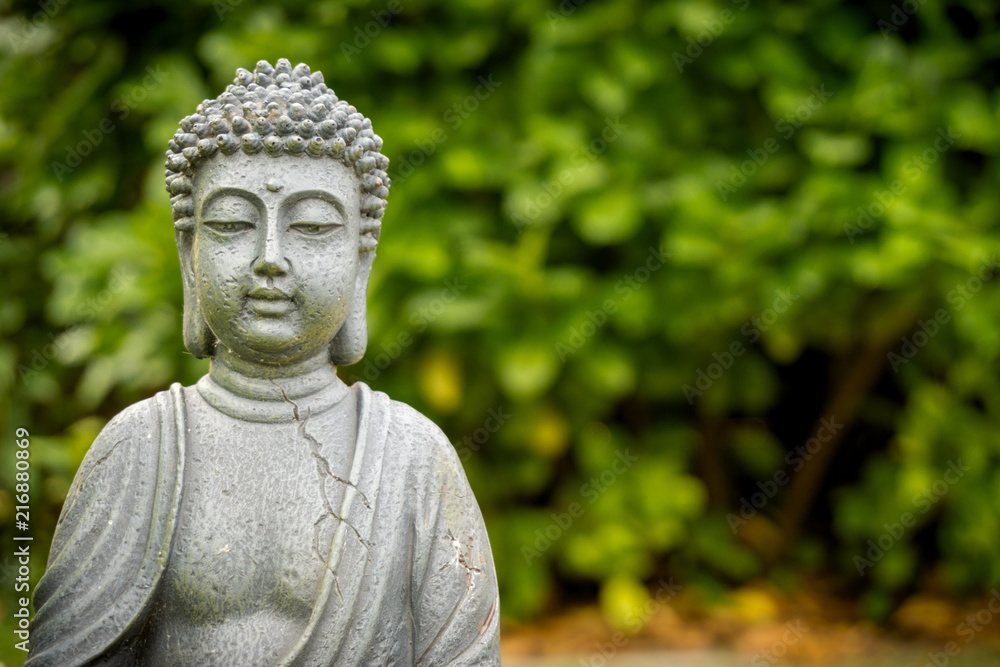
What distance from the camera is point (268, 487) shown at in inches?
89.6

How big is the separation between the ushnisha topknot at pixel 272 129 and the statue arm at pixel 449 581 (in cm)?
69

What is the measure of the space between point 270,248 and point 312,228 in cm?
11

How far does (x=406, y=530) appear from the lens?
91.4 inches

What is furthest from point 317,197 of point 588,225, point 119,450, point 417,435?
point 588,225

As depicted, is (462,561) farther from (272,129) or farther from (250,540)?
(272,129)

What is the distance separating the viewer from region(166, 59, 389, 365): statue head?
2.26 meters

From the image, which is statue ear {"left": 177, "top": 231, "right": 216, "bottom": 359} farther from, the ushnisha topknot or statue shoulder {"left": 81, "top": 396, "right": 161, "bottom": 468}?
statue shoulder {"left": 81, "top": 396, "right": 161, "bottom": 468}

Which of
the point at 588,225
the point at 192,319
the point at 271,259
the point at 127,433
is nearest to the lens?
the point at 271,259

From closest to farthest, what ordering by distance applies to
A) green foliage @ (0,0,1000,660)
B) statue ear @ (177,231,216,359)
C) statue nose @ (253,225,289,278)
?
statue nose @ (253,225,289,278) → statue ear @ (177,231,216,359) → green foliage @ (0,0,1000,660)

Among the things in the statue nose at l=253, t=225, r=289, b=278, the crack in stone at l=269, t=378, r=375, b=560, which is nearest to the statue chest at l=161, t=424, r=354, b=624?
the crack in stone at l=269, t=378, r=375, b=560

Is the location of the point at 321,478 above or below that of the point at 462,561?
above

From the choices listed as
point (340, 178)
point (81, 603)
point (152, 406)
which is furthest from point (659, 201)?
point (81, 603)

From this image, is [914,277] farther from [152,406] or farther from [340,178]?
[152,406]

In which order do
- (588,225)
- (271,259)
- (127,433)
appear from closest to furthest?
(271,259), (127,433), (588,225)
